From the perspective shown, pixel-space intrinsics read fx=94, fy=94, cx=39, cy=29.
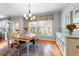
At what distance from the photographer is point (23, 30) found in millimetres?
1871

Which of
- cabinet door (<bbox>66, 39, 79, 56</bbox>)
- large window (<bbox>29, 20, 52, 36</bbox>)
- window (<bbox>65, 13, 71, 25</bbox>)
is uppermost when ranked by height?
window (<bbox>65, 13, 71, 25</bbox>)

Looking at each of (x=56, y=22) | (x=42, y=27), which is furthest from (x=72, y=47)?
(x=42, y=27)

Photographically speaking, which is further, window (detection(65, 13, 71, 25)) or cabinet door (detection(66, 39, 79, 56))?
window (detection(65, 13, 71, 25))

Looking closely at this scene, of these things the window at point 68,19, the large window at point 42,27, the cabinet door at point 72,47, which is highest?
the window at point 68,19

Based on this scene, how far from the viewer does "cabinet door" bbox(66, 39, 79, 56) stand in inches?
61.2

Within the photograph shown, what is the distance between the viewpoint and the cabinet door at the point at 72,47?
156cm

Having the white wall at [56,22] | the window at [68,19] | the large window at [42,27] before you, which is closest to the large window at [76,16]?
the window at [68,19]

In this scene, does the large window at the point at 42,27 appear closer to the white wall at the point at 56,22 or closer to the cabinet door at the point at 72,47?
the white wall at the point at 56,22

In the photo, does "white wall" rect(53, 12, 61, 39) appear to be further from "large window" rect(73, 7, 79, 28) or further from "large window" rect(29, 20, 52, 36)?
"large window" rect(73, 7, 79, 28)

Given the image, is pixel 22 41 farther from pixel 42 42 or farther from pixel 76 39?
pixel 76 39

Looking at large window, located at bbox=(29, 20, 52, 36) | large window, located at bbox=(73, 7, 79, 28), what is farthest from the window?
large window, located at bbox=(29, 20, 52, 36)

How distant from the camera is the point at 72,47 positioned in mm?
1686

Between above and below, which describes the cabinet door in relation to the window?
below

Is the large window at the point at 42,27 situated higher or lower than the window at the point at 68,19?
lower
